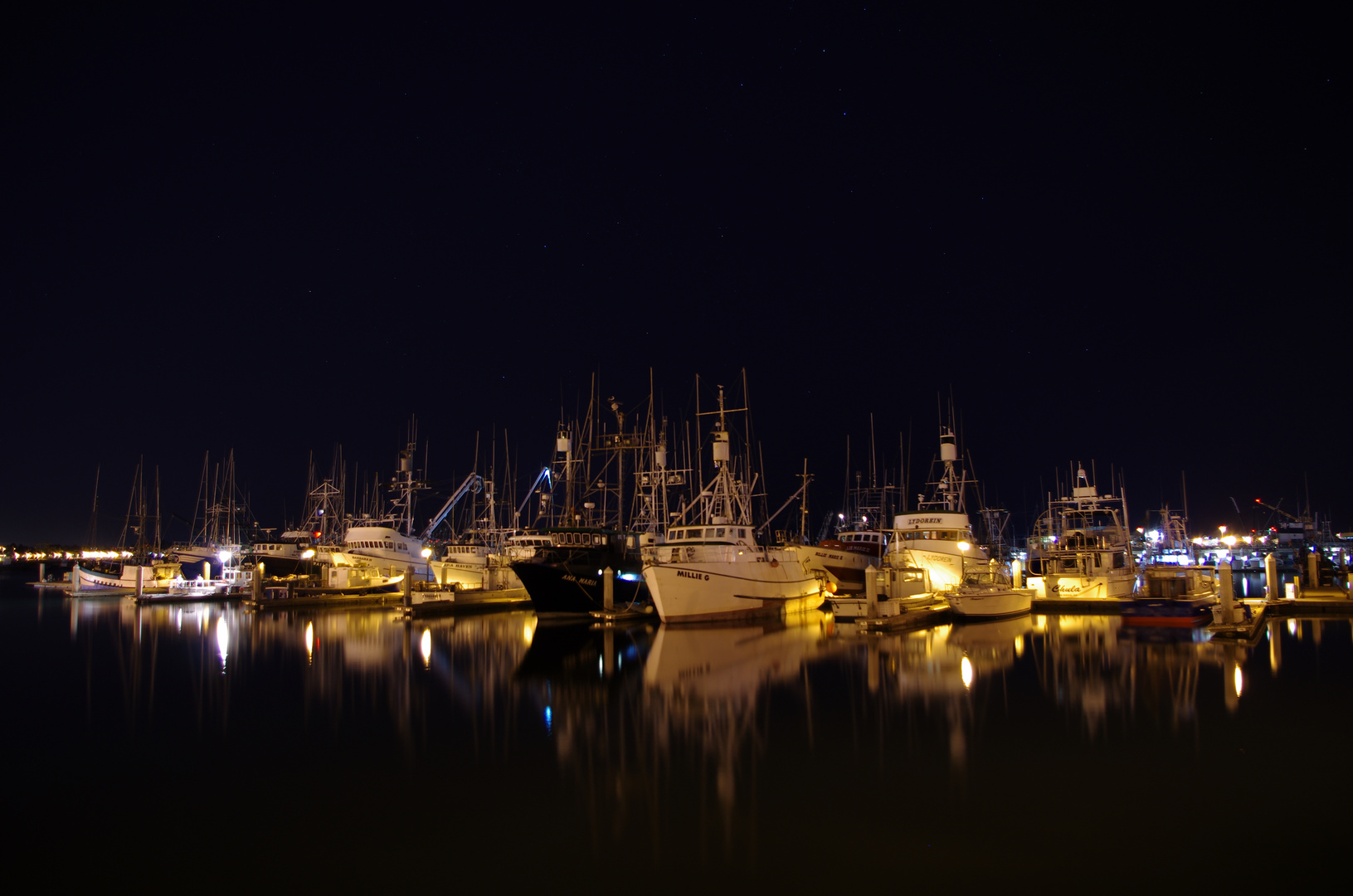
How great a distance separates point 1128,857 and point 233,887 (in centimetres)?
1077

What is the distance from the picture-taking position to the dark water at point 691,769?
9.70m

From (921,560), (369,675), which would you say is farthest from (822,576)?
(369,675)

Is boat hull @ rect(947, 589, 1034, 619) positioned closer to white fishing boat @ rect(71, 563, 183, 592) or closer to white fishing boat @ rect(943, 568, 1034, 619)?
white fishing boat @ rect(943, 568, 1034, 619)

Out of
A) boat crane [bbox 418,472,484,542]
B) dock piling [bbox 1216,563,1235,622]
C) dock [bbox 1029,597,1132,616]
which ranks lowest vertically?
dock [bbox 1029,597,1132,616]

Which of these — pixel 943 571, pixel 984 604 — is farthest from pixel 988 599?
pixel 943 571

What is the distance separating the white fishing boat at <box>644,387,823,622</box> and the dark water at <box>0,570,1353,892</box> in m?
7.26

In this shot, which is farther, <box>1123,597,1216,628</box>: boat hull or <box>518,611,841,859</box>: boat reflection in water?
<box>1123,597,1216,628</box>: boat hull

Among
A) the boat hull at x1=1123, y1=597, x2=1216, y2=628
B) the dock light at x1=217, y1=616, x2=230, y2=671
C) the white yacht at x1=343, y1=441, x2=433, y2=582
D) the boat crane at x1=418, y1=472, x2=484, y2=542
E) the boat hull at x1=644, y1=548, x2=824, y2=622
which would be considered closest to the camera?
the dock light at x1=217, y1=616, x2=230, y2=671

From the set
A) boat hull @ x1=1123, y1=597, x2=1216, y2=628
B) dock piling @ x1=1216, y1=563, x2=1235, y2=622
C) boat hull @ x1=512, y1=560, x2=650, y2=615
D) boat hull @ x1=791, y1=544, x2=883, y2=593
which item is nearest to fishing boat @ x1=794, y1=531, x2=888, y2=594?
boat hull @ x1=791, y1=544, x2=883, y2=593

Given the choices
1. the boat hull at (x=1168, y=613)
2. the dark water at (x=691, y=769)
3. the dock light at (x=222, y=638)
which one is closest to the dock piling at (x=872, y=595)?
the dark water at (x=691, y=769)

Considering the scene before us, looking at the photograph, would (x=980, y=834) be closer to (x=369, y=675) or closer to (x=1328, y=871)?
(x=1328, y=871)

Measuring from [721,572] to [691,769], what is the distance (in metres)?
22.3

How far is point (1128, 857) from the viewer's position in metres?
9.70

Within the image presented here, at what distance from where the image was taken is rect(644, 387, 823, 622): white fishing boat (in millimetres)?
34344
